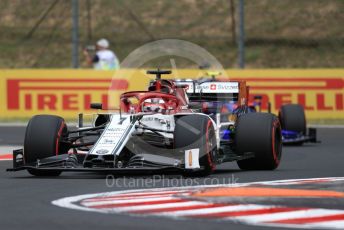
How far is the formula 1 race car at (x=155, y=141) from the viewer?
1399 cm

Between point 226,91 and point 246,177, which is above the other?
point 226,91

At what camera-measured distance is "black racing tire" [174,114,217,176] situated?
46.3ft

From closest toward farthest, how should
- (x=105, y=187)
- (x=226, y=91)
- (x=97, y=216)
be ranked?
(x=97, y=216) → (x=105, y=187) → (x=226, y=91)

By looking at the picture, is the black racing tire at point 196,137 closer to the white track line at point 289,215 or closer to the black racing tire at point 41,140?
the black racing tire at point 41,140

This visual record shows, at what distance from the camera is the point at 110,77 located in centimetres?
2880

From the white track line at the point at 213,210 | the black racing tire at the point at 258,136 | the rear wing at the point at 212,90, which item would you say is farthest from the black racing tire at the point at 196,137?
the white track line at the point at 213,210

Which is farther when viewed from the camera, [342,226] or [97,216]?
[97,216]

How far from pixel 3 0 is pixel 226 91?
81.6 feet

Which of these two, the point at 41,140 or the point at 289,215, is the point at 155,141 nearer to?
the point at 41,140

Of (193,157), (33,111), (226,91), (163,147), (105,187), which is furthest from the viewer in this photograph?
(33,111)

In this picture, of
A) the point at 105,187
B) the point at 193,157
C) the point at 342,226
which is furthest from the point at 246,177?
the point at 342,226

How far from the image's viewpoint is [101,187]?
12875 millimetres

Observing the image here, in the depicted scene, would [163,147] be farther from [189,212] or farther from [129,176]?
[189,212]

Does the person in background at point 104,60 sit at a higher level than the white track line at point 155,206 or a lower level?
higher
